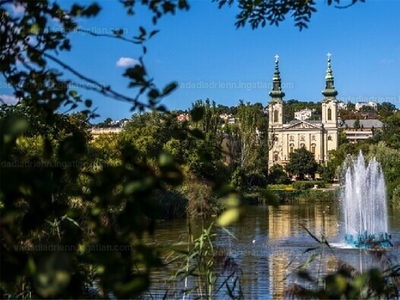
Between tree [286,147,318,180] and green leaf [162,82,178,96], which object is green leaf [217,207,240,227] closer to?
green leaf [162,82,178,96]

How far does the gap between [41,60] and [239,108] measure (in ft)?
172

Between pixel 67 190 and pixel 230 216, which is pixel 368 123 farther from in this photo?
pixel 230 216

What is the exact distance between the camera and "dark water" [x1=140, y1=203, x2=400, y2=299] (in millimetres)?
9203

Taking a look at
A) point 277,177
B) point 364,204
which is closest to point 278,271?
point 364,204

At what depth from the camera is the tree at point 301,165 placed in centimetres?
6606

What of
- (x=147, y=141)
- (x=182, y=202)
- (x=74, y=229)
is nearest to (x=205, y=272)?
(x=74, y=229)

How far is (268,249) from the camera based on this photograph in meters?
16.7

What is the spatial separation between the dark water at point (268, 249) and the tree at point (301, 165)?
3558 cm

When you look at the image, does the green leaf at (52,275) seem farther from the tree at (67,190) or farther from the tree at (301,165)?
the tree at (301,165)

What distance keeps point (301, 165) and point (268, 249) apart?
49845mm

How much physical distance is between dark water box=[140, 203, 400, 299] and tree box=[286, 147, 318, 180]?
3558cm

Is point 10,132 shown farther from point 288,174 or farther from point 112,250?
point 288,174

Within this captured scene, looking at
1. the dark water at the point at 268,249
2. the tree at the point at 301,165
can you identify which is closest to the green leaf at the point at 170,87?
the dark water at the point at 268,249

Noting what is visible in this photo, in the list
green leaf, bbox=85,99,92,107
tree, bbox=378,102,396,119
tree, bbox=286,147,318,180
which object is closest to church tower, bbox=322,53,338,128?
tree, bbox=286,147,318,180
